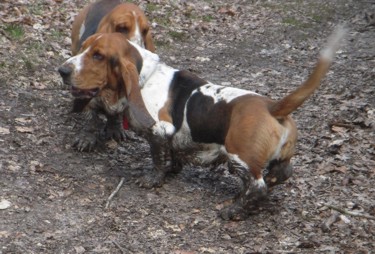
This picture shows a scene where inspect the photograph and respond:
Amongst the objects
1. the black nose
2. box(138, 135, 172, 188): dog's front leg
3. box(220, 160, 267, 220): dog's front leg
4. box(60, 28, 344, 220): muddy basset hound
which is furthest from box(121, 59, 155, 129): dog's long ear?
box(220, 160, 267, 220): dog's front leg

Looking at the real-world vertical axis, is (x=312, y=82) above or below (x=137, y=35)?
above

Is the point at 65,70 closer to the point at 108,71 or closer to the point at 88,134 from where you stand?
the point at 108,71

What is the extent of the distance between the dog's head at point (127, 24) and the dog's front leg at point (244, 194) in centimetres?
223

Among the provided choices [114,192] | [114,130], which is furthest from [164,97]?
[114,130]

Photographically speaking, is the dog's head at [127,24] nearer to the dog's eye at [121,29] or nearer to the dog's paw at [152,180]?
the dog's eye at [121,29]

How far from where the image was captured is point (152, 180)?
18.9 feet

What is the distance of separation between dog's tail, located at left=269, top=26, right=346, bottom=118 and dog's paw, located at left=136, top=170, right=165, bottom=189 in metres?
1.28

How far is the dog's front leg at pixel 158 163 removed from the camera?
18.7ft

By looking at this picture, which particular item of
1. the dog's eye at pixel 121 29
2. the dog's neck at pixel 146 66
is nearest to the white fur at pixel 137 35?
the dog's eye at pixel 121 29

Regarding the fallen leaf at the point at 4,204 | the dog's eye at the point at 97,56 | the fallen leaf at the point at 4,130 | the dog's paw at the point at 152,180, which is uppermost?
the dog's eye at the point at 97,56

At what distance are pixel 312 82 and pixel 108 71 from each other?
72.0 inches

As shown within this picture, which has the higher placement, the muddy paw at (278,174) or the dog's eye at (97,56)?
the dog's eye at (97,56)

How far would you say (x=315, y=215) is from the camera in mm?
5391

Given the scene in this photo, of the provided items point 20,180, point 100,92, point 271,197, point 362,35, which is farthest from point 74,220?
point 362,35
